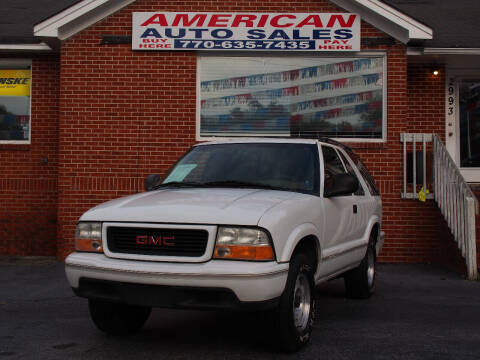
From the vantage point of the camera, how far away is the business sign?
9.84 m

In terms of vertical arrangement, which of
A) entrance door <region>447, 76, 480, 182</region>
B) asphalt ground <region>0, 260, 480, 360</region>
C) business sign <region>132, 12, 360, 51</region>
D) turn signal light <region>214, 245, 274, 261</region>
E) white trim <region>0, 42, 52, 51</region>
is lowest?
asphalt ground <region>0, 260, 480, 360</region>

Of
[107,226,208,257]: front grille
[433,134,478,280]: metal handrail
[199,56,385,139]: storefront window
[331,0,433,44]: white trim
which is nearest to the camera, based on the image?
[107,226,208,257]: front grille

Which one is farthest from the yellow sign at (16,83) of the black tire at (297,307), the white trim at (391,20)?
the black tire at (297,307)

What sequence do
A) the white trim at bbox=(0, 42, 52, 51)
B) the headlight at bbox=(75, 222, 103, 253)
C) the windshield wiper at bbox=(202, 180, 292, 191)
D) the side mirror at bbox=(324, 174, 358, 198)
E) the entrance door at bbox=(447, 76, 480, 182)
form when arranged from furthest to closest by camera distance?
the entrance door at bbox=(447, 76, 480, 182)
the white trim at bbox=(0, 42, 52, 51)
the side mirror at bbox=(324, 174, 358, 198)
the windshield wiper at bbox=(202, 180, 292, 191)
the headlight at bbox=(75, 222, 103, 253)

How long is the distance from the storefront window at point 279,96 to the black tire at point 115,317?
→ 213 inches

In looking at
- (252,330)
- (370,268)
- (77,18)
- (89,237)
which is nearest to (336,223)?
(252,330)

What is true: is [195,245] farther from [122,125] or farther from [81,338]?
[122,125]

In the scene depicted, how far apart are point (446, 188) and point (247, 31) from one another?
13.8 ft

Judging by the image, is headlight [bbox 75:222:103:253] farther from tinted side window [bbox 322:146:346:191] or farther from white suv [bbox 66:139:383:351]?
tinted side window [bbox 322:146:346:191]

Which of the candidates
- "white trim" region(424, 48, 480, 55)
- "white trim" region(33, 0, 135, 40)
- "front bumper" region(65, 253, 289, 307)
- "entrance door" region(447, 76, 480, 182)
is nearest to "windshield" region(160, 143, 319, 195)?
"front bumper" region(65, 253, 289, 307)

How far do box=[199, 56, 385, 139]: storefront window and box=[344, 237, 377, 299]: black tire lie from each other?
3584mm

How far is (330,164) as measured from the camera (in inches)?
226

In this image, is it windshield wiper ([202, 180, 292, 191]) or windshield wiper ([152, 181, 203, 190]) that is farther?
windshield wiper ([152, 181, 203, 190])

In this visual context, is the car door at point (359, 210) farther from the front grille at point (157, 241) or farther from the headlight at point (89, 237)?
the headlight at point (89, 237)
